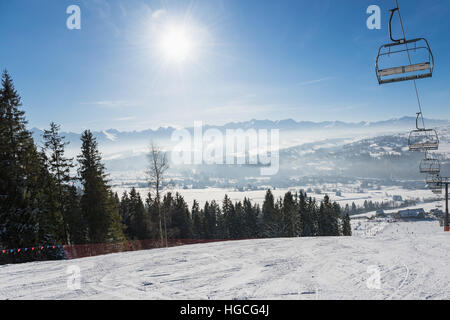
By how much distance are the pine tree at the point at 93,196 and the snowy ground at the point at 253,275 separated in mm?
11883

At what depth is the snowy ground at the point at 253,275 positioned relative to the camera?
5977 millimetres

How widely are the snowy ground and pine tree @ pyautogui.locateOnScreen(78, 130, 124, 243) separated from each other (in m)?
11.9

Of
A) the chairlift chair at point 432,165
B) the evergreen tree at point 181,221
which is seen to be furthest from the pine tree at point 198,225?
the chairlift chair at point 432,165

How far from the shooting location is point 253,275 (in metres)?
7.42

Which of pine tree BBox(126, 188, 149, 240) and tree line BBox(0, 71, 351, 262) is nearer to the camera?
tree line BBox(0, 71, 351, 262)

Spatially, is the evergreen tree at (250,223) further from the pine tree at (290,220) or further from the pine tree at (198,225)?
the pine tree at (290,220)

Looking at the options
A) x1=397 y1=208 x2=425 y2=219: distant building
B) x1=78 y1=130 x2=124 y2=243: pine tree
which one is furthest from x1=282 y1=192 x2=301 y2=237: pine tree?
→ x1=397 y1=208 x2=425 y2=219: distant building

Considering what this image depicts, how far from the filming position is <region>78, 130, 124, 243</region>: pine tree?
21.6 meters

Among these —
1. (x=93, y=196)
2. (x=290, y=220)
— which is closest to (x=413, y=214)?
(x=290, y=220)

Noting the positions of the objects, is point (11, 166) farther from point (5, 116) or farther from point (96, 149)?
point (96, 149)

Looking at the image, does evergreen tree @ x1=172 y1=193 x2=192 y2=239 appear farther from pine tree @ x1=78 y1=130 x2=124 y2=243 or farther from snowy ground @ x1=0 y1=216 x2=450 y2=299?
snowy ground @ x1=0 y1=216 x2=450 y2=299
